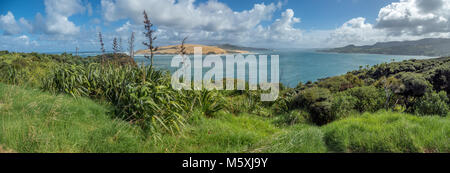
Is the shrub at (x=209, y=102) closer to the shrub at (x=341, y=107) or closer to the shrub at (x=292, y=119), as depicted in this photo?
the shrub at (x=292, y=119)

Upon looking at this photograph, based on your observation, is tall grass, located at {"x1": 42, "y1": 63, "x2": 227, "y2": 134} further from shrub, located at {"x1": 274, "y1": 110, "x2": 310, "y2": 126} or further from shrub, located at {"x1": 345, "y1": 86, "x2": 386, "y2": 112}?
shrub, located at {"x1": 345, "y1": 86, "x2": 386, "y2": 112}

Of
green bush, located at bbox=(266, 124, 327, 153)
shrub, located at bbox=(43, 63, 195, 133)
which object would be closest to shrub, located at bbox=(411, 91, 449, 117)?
green bush, located at bbox=(266, 124, 327, 153)

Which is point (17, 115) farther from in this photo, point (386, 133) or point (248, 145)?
point (386, 133)

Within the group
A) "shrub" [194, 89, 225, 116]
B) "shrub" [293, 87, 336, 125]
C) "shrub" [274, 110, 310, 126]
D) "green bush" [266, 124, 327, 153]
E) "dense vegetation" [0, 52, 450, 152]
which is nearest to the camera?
"dense vegetation" [0, 52, 450, 152]

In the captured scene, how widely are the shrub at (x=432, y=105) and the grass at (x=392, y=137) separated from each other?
66.8 inches

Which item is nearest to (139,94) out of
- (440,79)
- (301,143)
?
(301,143)

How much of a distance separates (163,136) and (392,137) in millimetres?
3669

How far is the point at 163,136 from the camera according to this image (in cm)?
359

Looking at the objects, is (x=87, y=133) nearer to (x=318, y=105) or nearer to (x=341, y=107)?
(x=318, y=105)

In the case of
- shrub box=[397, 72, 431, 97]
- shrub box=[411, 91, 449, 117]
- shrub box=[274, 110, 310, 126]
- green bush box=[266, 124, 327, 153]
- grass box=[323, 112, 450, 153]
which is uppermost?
shrub box=[397, 72, 431, 97]

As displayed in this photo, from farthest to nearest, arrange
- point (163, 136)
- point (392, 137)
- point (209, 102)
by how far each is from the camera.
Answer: point (209, 102) → point (163, 136) → point (392, 137)

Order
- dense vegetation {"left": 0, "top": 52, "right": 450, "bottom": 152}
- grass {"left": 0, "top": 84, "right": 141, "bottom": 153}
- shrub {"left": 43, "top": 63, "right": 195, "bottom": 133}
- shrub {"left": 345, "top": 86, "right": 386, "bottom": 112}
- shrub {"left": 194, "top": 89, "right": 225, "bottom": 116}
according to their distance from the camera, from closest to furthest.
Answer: grass {"left": 0, "top": 84, "right": 141, "bottom": 153}
dense vegetation {"left": 0, "top": 52, "right": 450, "bottom": 152}
shrub {"left": 43, "top": 63, "right": 195, "bottom": 133}
shrub {"left": 194, "top": 89, "right": 225, "bottom": 116}
shrub {"left": 345, "top": 86, "right": 386, "bottom": 112}

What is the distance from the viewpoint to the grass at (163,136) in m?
2.86

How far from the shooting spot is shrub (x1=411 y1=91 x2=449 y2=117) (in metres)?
5.02
